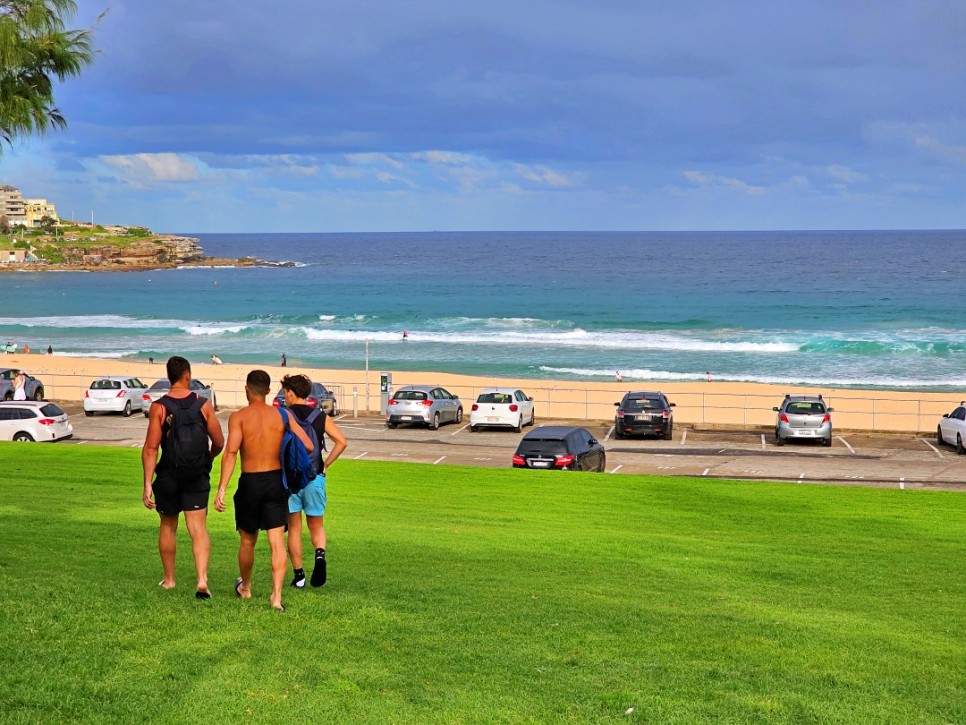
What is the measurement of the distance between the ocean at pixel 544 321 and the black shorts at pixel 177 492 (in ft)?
139

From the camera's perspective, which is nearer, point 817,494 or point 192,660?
point 192,660

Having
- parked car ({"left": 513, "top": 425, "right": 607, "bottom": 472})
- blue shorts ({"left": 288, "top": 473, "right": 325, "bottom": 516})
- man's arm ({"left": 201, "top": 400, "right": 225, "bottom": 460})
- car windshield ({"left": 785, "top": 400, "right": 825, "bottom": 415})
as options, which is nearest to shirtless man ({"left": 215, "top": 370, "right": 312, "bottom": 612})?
man's arm ({"left": 201, "top": 400, "right": 225, "bottom": 460})

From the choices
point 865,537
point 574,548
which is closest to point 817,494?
point 865,537

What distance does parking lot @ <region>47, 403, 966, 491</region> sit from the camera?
28266 millimetres

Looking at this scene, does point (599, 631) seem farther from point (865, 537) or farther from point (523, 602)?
point (865, 537)

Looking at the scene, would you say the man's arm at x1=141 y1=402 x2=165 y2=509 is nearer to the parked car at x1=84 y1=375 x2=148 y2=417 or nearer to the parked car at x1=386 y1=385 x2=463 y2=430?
the parked car at x1=386 y1=385 x2=463 y2=430

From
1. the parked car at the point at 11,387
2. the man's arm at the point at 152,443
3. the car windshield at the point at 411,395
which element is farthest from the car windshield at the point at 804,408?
the man's arm at the point at 152,443

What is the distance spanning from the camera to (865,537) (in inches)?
611

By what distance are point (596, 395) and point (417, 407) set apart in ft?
48.7

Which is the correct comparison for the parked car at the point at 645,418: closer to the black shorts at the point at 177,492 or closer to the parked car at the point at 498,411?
the parked car at the point at 498,411

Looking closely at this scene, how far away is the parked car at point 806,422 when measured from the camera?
112 feet

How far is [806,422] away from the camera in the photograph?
34.0 m

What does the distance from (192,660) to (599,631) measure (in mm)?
3087

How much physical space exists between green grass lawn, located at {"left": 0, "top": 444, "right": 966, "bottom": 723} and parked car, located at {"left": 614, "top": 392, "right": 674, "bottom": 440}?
61.6 ft
